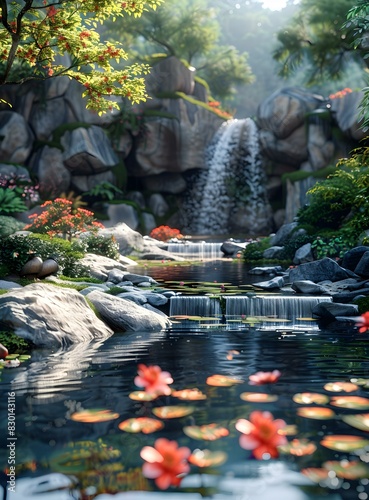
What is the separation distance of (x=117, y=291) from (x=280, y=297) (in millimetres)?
3133

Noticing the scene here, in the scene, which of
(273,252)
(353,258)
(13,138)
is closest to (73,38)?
(353,258)

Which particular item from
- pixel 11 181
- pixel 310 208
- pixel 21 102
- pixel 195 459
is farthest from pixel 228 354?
pixel 21 102

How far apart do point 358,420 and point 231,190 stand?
2838 centimetres

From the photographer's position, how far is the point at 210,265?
725 inches

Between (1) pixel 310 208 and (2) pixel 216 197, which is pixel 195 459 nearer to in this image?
(1) pixel 310 208

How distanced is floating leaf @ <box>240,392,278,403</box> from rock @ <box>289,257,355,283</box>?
8826mm

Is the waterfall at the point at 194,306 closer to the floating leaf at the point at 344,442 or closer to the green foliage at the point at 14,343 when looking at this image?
the green foliage at the point at 14,343

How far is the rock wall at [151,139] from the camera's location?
28.3 m

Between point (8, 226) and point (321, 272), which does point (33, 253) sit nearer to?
point (321, 272)

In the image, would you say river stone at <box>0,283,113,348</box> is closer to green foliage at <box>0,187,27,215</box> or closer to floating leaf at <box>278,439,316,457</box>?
floating leaf at <box>278,439,316,457</box>

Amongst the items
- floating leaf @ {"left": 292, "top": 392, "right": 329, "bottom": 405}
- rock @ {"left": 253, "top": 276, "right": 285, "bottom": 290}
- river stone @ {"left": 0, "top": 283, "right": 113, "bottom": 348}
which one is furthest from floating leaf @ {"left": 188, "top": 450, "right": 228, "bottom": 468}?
rock @ {"left": 253, "top": 276, "right": 285, "bottom": 290}

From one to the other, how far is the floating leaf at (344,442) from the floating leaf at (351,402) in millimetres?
654

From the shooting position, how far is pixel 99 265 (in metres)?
15.8

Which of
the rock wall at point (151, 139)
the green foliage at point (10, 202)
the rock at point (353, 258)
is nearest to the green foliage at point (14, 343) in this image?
the rock at point (353, 258)
